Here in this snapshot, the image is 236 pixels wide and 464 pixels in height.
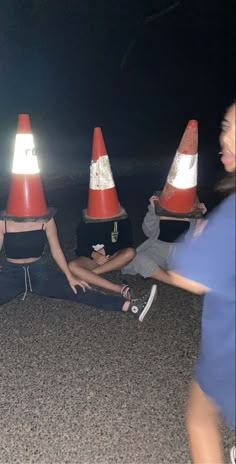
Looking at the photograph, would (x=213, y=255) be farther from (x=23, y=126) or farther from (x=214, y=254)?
(x=23, y=126)

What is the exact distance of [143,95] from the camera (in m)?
19.2

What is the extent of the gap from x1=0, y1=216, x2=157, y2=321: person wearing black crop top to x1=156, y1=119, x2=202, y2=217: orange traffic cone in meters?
0.69

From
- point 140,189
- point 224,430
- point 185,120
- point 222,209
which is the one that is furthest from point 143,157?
point 222,209

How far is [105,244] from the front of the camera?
14.6 feet

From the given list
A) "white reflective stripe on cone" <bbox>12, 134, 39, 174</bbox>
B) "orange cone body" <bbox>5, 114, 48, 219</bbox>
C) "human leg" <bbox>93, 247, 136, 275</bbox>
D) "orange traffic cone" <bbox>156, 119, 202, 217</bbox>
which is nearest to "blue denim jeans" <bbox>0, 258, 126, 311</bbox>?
"orange cone body" <bbox>5, 114, 48, 219</bbox>

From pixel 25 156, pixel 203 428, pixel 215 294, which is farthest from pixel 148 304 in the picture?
pixel 215 294

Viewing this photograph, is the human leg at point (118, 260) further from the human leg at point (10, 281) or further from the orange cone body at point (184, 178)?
the human leg at point (10, 281)

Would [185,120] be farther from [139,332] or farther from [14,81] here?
[139,332]

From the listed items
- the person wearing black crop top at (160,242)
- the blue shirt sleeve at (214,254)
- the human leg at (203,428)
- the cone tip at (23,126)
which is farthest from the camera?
the person wearing black crop top at (160,242)

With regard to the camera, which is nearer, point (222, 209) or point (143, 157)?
point (222, 209)

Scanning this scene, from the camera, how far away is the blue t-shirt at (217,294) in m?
1.54

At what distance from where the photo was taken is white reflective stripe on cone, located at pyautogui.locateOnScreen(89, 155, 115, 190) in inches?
156

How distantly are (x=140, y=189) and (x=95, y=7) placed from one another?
12445 mm

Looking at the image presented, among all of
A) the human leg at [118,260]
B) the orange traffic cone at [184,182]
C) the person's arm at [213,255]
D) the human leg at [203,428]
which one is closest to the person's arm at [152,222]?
the orange traffic cone at [184,182]
